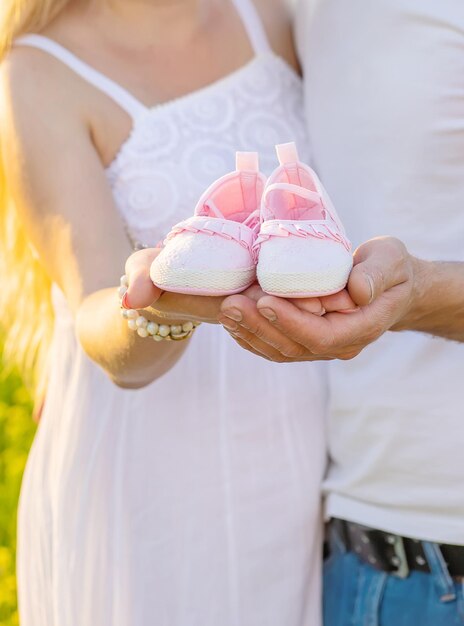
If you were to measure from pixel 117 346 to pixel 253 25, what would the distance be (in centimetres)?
79

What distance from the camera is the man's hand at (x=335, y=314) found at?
1100 millimetres

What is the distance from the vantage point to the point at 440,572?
1563 mm

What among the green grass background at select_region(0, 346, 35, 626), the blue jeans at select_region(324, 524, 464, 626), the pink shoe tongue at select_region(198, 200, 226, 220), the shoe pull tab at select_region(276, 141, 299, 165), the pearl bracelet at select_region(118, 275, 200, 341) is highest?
the shoe pull tab at select_region(276, 141, 299, 165)

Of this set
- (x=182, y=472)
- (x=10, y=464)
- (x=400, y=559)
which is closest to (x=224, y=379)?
(x=182, y=472)

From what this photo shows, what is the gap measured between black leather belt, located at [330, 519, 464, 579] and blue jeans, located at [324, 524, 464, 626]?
0.01 metres

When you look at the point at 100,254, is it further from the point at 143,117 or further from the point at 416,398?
the point at 416,398

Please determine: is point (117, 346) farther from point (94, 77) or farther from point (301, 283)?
point (94, 77)

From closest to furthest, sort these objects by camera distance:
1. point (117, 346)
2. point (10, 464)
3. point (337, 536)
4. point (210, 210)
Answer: point (210, 210) → point (117, 346) → point (337, 536) → point (10, 464)

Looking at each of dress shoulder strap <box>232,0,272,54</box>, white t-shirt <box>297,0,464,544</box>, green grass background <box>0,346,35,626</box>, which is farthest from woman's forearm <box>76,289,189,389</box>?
green grass background <box>0,346,35,626</box>

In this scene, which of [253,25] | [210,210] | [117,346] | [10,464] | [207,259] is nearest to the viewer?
[207,259]

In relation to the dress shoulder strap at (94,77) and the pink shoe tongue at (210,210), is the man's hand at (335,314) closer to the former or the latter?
the pink shoe tongue at (210,210)

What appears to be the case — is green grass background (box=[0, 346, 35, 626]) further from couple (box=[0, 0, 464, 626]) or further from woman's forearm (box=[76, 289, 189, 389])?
woman's forearm (box=[76, 289, 189, 389])

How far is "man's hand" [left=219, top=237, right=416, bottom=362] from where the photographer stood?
1.10 meters

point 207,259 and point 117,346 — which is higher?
point 207,259
